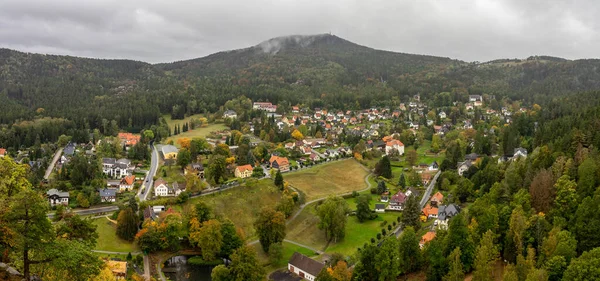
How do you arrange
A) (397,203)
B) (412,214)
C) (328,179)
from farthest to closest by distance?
1. (328,179)
2. (397,203)
3. (412,214)

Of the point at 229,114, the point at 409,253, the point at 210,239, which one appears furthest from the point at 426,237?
the point at 229,114

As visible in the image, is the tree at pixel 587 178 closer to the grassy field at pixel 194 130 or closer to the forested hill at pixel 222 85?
the grassy field at pixel 194 130

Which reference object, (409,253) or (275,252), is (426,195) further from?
(275,252)

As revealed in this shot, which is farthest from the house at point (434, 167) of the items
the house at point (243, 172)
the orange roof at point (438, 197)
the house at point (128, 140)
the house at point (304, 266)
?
the house at point (128, 140)

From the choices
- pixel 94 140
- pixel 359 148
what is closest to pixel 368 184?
pixel 359 148

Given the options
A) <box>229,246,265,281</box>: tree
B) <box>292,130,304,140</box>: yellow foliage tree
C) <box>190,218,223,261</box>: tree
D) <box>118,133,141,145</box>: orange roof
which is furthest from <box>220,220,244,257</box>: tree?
<box>292,130,304,140</box>: yellow foliage tree
